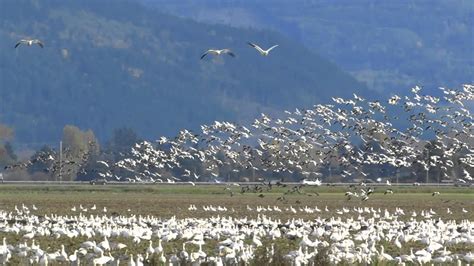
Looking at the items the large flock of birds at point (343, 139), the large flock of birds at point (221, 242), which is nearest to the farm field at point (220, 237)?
the large flock of birds at point (221, 242)

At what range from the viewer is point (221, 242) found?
36438 mm

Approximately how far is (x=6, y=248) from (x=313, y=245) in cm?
819

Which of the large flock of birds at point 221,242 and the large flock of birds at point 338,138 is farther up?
the large flock of birds at point 338,138

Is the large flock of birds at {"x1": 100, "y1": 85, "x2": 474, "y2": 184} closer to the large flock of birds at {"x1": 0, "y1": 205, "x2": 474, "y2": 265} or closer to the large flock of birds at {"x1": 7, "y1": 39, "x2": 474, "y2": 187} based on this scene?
the large flock of birds at {"x1": 7, "y1": 39, "x2": 474, "y2": 187}

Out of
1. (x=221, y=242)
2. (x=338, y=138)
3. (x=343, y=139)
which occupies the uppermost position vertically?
(x=338, y=138)

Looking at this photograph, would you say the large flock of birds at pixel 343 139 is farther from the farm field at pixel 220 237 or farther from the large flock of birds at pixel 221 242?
the large flock of birds at pixel 221 242

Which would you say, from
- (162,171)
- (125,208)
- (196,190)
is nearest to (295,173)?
(162,171)

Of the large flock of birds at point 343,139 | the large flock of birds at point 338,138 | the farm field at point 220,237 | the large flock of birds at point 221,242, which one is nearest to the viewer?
the large flock of birds at point 221,242

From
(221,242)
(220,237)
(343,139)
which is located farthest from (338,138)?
(221,242)

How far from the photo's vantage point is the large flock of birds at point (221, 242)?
31.9 meters

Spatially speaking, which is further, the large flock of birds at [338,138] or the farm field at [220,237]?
the large flock of birds at [338,138]

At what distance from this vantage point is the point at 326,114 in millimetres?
62344

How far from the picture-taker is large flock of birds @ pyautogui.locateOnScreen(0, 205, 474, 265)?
31.9 meters

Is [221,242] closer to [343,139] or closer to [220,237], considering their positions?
[220,237]
